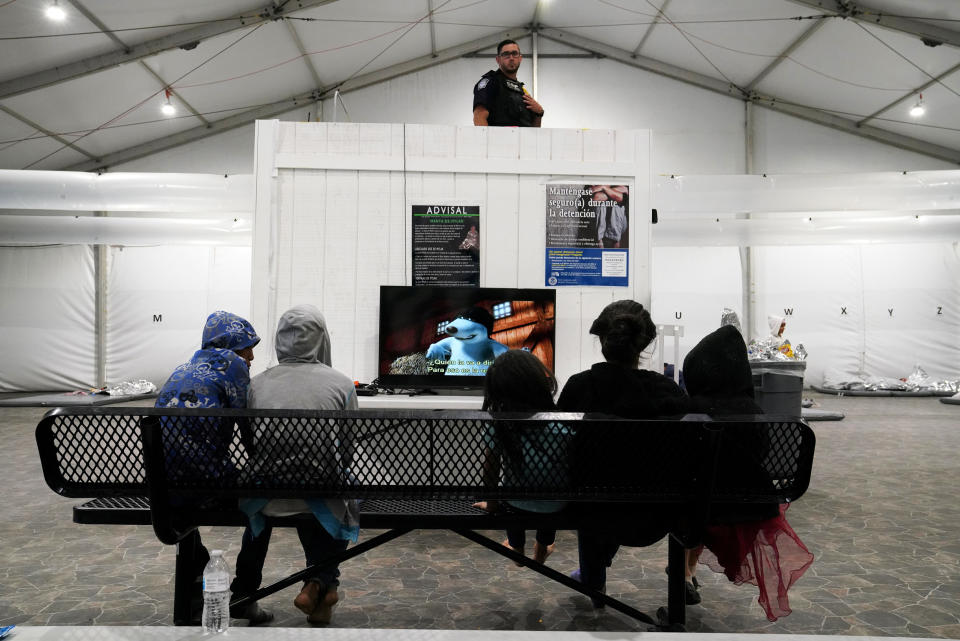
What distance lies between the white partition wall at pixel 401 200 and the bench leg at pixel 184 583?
194 cm

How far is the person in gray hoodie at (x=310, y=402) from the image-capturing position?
6.10ft

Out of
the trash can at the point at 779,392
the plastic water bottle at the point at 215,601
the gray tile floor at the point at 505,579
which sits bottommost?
the gray tile floor at the point at 505,579

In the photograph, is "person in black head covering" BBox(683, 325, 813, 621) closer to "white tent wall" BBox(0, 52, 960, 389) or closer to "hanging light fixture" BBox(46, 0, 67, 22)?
"hanging light fixture" BBox(46, 0, 67, 22)

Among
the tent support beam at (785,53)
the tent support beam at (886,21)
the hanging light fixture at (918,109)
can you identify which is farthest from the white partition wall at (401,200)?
the hanging light fixture at (918,109)

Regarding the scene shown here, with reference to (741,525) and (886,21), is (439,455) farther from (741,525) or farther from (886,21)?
(886,21)

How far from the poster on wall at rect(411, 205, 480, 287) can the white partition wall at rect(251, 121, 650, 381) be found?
0.16 ft

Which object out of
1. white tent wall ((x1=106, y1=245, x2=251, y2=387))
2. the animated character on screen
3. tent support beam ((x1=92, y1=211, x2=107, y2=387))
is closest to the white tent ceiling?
tent support beam ((x1=92, y1=211, x2=107, y2=387))

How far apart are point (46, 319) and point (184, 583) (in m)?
10.5

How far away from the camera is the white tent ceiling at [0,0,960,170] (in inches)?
304

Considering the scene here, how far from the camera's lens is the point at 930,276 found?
10922 millimetres

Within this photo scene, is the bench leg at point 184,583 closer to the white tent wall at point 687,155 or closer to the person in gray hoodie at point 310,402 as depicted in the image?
the person in gray hoodie at point 310,402

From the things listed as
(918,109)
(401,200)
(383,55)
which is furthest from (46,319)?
(918,109)

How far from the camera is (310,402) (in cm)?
197

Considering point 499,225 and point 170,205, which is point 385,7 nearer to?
point 170,205
